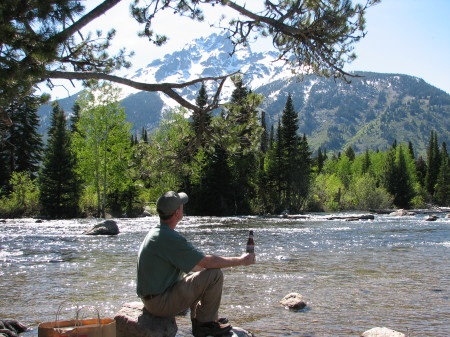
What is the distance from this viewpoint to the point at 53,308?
718 cm

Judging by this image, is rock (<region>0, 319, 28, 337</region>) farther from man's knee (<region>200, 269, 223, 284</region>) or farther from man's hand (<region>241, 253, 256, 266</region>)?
man's hand (<region>241, 253, 256, 266</region>)

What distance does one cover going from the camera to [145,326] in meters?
4.68

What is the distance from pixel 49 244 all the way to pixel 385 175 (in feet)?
205

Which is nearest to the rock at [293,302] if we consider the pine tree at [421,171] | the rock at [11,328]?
the rock at [11,328]

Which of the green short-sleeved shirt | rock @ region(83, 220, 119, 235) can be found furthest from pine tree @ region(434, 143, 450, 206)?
the green short-sleeved shirt

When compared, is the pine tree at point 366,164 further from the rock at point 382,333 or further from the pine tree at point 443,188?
the rock at point 382,333

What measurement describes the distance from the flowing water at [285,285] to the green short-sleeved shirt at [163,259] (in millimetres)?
1463

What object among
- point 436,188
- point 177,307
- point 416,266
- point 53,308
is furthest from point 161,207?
point 436,188

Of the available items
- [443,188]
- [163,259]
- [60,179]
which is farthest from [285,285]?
[443,188]

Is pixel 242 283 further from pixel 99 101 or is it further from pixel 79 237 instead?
pixel 99 101

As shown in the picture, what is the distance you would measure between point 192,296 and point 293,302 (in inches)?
121

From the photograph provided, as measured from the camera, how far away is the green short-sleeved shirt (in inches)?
173

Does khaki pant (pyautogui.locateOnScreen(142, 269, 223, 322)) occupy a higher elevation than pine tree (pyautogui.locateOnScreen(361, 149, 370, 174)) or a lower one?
lower

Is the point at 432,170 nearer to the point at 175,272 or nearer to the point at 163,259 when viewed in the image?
the point at 175,272
